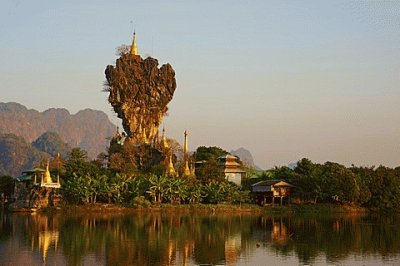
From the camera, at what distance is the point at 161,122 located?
8394 centimetres

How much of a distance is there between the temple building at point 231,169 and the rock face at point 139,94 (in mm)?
11104

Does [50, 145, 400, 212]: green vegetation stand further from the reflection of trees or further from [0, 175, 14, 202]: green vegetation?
the reflection of trees

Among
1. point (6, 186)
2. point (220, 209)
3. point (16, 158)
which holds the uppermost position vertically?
point (16, 158)

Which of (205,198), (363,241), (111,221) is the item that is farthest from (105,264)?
(205,198)

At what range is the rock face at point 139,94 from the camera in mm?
81312

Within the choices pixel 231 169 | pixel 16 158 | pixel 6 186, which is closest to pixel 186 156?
pixel 231 169

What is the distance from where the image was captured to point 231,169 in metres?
74.6

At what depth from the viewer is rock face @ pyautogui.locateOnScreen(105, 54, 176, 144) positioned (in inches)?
3201

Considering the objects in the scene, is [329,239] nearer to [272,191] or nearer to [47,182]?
[47,182]

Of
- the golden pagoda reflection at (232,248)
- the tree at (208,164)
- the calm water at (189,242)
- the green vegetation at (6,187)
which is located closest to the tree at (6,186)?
the green vegetation at (6,187)

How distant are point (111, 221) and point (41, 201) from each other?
12.4 metres

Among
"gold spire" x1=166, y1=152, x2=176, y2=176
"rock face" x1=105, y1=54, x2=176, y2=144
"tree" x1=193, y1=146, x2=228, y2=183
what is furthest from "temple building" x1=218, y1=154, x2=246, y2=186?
"rock face" x1=105, y1=54, x2=176, y2=144

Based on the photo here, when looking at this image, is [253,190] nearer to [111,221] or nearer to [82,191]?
[82,191]

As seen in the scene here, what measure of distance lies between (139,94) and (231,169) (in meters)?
18.0
